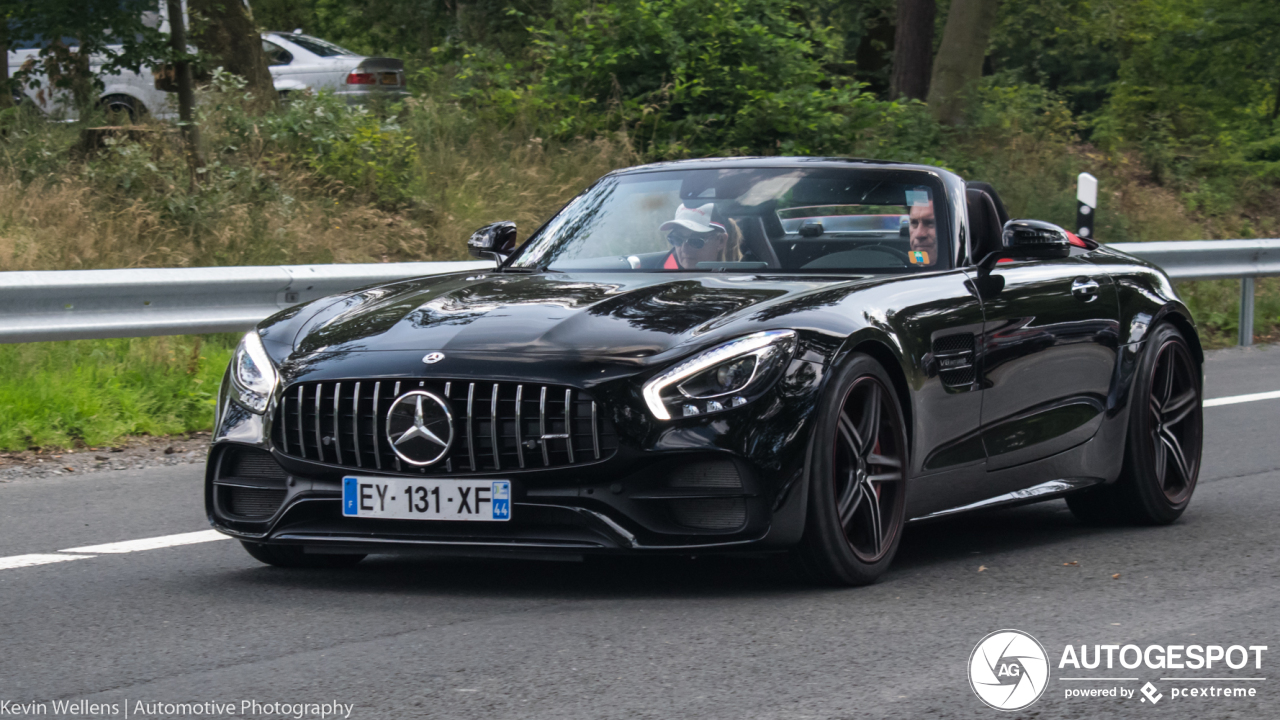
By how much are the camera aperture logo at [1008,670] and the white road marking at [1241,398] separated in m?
6.61

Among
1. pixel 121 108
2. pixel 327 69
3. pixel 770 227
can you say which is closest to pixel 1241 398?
pixel 770 227

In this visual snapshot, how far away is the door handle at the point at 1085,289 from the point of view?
641 cm

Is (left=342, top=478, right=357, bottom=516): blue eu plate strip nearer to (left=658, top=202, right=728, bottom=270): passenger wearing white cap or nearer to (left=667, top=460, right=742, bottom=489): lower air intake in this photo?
(left=667, top=460, right=742, bottom=489): lower air intake

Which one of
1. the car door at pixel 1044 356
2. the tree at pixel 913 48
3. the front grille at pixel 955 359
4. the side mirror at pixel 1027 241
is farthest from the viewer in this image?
the tree at pixel 913 48

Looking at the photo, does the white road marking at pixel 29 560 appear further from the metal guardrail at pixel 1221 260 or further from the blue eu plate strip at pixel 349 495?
the metal guardrail at pixel 1221 260

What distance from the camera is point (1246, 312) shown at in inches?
Answer: 578

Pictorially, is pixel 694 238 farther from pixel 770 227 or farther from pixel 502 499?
pixel 502 499

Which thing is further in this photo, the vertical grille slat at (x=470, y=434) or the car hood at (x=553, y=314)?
Result: the car hood at (x=553, y=314)

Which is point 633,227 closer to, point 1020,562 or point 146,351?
point 1020,562

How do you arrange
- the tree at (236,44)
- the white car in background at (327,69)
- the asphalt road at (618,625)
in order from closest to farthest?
the asphalt road at (618,625), the tree at (236,44), the white car in background at (327,69)

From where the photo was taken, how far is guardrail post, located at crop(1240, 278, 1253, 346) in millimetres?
14664

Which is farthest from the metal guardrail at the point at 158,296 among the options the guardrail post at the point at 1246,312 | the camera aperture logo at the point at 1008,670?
the guardrail post at the point at 1246,312

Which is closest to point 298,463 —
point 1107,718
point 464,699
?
point 464,699

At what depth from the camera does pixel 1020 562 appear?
5.70 metres
